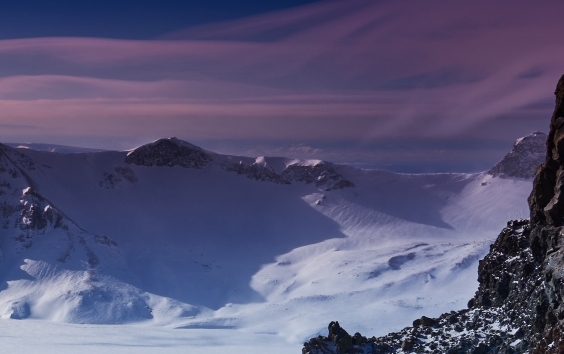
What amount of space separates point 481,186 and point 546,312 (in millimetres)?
168201

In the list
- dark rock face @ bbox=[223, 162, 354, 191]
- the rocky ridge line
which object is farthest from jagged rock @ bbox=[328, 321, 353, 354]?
dark rock face @ bbox=[223, 162, 354, 191]

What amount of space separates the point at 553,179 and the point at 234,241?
447 ft

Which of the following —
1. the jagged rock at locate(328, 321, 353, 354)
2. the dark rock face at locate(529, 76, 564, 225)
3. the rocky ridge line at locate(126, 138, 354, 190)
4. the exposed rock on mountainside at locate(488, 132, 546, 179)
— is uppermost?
the rocky ridge line at locate(126, 138, 354, 190)

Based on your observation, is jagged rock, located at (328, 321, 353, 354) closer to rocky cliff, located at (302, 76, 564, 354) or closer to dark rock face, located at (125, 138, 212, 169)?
rocky cliff, located at (302, 76, 564, 354)

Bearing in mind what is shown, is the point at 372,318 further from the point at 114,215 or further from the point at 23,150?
the point at 23,150

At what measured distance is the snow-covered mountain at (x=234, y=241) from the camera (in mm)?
125125

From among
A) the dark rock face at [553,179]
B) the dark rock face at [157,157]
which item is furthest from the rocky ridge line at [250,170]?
the dark rock face at [553,179]

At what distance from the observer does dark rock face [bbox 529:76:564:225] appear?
103 feet

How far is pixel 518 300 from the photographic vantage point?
35500mm

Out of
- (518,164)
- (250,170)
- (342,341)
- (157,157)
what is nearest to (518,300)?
(342,341)

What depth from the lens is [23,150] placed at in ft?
607

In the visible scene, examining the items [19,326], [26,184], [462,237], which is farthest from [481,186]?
[19,326]

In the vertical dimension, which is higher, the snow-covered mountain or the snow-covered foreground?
the snow-covered mountain

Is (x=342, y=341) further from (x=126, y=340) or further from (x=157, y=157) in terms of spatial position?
(x=157, y=157)
